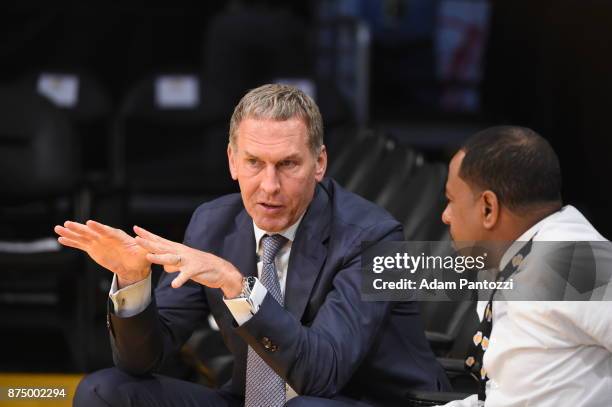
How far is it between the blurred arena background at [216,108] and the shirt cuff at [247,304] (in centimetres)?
109

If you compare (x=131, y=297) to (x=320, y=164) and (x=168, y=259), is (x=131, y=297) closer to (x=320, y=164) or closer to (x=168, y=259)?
(x=168, y=259)

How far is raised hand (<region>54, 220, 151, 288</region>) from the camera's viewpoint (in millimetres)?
2930

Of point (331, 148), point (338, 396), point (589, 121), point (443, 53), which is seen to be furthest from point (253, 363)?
point (443, 53)

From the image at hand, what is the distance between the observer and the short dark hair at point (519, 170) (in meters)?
2.83

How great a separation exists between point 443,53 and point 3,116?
309 centimetres

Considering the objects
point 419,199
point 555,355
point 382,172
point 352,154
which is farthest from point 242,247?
point 352,154

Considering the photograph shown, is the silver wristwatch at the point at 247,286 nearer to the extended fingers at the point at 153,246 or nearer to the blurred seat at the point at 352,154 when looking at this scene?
the extended fingers at the point at 153,246

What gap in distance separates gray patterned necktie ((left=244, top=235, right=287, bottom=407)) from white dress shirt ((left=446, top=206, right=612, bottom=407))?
66cm

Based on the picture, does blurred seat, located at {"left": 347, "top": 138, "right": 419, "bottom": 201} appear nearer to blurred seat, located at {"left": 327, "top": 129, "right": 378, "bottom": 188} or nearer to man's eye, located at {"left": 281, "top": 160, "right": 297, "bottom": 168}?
blurred seat, located at {"left": 327, "top": 129, "right": 378, "bottom": 188}

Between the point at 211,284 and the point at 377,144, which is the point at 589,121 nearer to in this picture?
the point at 377,144

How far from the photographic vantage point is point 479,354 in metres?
3.02

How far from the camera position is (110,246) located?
298 centimetres

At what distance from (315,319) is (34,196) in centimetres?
288

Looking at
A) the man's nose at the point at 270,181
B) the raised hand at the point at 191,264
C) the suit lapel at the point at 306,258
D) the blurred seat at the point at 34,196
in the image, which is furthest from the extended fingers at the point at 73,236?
the blurred seat at the point at 34,196
